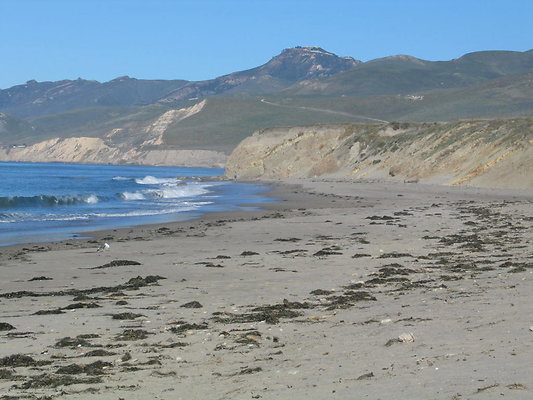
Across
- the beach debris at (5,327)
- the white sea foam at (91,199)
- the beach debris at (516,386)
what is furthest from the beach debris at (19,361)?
the white sea foam at (91,199)

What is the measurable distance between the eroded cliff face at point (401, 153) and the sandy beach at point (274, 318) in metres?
29.3

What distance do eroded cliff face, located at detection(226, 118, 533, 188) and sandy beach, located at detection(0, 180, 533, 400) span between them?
29.3 metres

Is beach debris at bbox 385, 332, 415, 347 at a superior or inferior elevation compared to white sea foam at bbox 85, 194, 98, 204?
superior

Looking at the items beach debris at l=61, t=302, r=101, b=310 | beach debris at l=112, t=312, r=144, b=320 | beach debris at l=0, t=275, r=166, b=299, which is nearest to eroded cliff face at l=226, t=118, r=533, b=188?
beach debris at l=0, t=275, r=166, b=299

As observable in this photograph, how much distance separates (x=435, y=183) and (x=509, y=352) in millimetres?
49988

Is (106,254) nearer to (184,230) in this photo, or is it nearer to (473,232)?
(184,230)

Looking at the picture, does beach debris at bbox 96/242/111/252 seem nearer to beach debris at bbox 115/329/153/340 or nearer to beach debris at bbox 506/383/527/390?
beach debris at bbox 115/329/153/340

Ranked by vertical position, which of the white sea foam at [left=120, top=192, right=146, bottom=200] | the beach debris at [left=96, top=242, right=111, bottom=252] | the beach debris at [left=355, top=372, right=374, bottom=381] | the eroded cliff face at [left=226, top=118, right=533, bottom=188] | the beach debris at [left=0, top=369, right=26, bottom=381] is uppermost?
the eroded cliff face at [left=226, top=118, right=533, bottom=188]

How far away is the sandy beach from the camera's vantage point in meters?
6.94

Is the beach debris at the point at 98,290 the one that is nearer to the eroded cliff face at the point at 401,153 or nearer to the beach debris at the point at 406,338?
the beach debris at the point at 406,338

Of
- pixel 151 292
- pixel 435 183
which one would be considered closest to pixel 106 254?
pixel 151 292

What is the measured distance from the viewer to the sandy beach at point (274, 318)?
6.94m

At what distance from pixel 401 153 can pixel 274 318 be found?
199 feet

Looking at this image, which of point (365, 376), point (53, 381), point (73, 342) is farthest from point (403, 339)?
point (73, 342)
